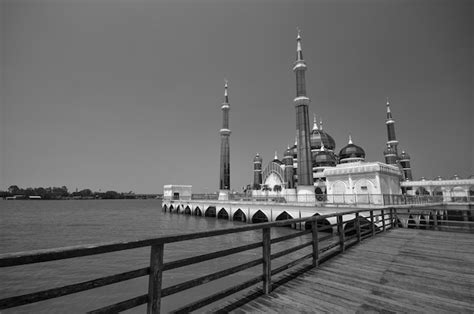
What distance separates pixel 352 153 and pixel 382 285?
58.6 metres

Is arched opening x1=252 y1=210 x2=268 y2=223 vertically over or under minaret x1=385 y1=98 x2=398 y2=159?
under

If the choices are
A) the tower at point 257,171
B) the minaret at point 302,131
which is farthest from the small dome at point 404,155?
the minaret at point 302,131

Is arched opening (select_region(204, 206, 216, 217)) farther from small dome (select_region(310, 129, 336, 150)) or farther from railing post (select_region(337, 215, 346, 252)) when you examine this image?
railing post (select_region(337, 215, 346, 252))

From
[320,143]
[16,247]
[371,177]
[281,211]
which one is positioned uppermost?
[320,143]

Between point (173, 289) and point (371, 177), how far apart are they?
3328 cm

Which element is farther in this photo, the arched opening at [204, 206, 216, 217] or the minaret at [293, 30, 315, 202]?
the arched opening at [204, 206, 216, 217]

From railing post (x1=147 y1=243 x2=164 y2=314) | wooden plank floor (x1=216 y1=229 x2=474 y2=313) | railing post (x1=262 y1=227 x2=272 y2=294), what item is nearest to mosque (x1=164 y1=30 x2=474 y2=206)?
wooden plank floor (x1=216 y1=229 x2=474 y2=313)

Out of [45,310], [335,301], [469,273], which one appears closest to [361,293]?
[335,301]

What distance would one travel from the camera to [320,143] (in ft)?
219

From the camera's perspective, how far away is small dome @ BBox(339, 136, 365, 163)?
56969 mm

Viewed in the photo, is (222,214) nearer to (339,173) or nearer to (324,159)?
(339,173)

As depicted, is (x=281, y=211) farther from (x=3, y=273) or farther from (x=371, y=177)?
(x=3, y=273)

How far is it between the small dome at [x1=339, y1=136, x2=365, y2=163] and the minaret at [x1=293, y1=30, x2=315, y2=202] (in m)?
26.9

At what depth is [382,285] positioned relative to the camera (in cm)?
473
